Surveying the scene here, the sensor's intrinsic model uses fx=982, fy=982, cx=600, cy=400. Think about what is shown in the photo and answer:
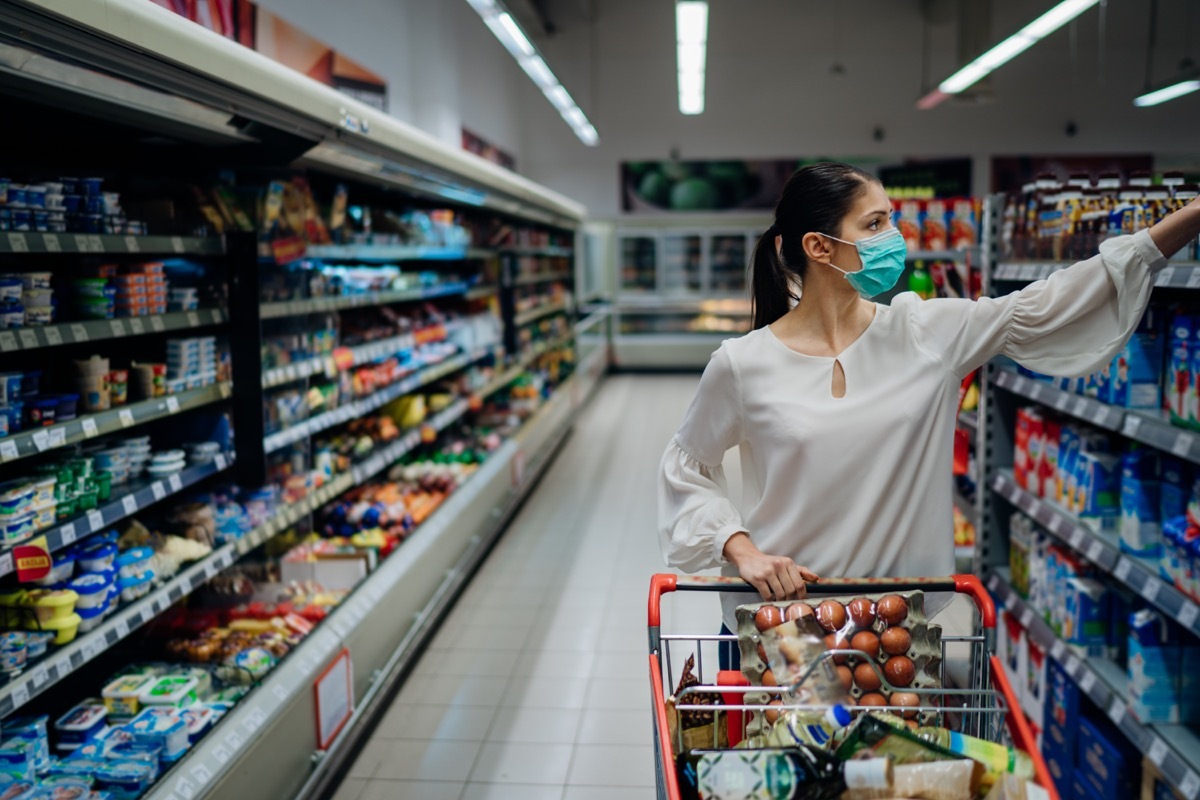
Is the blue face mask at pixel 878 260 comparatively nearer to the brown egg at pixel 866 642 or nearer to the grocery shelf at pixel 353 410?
the brown egg at pixel 866 642

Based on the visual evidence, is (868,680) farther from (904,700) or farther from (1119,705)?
(1119,705)

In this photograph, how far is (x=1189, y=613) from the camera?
2281 millimetres

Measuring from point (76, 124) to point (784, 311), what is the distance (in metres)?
2.41

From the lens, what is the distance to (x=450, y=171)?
16.0 feet

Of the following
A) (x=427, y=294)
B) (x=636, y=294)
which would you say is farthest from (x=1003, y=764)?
(x=636, y=294)

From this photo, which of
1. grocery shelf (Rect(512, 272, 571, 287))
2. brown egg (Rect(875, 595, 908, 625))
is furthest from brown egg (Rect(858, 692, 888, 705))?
grocery shelf (Rect(512, 272, 571, 287))

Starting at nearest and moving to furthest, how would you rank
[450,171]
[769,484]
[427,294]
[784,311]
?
[769,484] → [784,311] → [450,171] → [427,294]

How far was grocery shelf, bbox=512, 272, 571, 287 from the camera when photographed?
28.5 ft

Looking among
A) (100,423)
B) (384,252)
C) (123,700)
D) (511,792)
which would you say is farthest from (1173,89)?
(123,700)

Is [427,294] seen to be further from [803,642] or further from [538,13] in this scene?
[538,13]

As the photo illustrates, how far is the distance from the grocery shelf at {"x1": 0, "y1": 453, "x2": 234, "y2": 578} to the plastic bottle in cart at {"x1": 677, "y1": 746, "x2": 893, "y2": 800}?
5.77ft

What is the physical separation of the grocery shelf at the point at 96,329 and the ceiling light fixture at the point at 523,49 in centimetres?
246

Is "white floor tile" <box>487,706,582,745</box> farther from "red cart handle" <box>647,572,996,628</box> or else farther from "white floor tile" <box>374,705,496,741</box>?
"red cart handle" <box>647,572,996,628</box>

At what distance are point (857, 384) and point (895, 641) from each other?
1.47 feet
